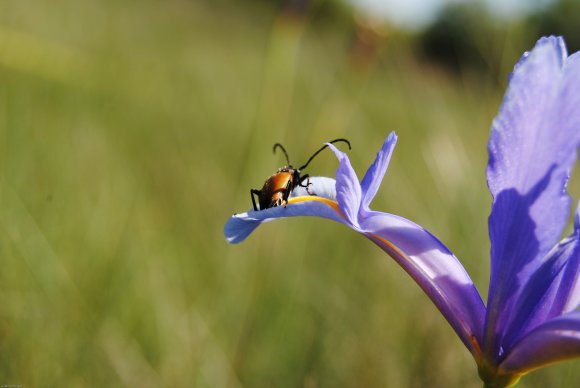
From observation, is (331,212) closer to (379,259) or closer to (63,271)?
(63,271)

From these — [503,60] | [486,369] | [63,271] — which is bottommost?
[63,271]

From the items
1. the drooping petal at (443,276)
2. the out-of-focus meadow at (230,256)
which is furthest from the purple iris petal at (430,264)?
the out-of-focus meadow at (230,256)

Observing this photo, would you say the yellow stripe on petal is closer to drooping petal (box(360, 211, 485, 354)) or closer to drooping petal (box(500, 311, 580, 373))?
drooping petal (box(360, 211, 485, 354))

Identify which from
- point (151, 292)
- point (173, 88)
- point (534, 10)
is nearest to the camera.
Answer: point (534, 10)

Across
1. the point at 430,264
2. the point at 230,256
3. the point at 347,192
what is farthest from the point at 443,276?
the point at 230,256

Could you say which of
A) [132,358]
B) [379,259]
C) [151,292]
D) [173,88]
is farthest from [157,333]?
[173,88]

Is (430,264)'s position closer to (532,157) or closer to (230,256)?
(532,157)
